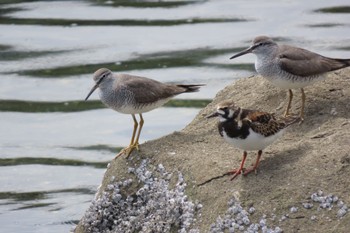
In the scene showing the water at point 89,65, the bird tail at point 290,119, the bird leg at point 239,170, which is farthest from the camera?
the water at point 89,65

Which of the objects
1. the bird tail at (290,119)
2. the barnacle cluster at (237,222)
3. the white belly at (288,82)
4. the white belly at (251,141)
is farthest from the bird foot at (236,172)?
the white belly at (288,82)

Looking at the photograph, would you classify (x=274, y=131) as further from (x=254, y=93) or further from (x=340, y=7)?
(x=340, y=7)

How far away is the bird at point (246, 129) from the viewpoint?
29.0 ft

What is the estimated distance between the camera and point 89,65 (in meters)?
15.7

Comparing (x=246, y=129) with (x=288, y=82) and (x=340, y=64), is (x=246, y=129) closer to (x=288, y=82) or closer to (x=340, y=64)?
(x=288, y=82)

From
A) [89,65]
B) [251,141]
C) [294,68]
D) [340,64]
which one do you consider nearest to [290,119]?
[251,141]

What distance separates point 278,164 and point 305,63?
5.14 ft

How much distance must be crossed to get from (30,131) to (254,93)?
14.3ft

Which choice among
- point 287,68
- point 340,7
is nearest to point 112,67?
point 340,7

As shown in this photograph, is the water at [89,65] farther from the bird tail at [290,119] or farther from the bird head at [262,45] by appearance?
the bird tail at [290,119]

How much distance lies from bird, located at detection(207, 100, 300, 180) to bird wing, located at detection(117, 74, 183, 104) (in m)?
1.44

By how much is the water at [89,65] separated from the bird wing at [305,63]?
2.92 meters

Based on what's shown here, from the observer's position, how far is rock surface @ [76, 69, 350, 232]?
27.5ft

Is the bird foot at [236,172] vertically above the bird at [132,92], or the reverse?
the bird at [132,92]
